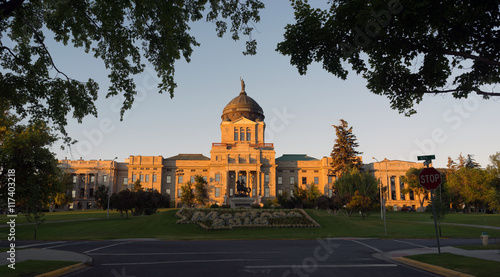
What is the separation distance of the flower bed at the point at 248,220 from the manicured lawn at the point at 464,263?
2162 cm

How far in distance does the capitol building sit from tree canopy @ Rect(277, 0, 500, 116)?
81.7 meters

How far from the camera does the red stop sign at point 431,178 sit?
1404 cm

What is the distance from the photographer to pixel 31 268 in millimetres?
11148

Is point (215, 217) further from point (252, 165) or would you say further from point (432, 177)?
point (252, 165)

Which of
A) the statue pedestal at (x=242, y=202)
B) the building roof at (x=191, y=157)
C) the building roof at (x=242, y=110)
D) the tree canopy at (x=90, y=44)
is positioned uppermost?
the building roof at (x=242, y=110)

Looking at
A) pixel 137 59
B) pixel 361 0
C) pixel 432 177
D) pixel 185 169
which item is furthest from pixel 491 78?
pixel 185 169

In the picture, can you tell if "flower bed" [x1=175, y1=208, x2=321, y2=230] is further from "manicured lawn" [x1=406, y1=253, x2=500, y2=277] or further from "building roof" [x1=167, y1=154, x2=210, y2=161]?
"building roof" [x1=167, y1=154, x2=210, y2=161]

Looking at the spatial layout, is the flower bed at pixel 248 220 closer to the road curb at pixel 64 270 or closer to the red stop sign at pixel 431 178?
the road curb at pixel 64 270

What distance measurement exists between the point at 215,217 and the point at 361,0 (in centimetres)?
3070

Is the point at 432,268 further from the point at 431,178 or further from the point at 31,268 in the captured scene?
the point at 31,268

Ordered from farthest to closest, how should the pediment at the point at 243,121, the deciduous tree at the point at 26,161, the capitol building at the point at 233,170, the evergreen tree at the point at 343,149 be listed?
the pediment at the point at 243,121 < the capitol building at the point at 233,170 < the evergreen tree at the point at 343,149 < the deciduous tree at the point at 26,161

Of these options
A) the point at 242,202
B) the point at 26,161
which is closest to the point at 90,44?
the point at 26,161

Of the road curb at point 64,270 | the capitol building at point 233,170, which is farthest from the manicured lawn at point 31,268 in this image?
the capitol building at point 233,170

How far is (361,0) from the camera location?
1076 centimetres
